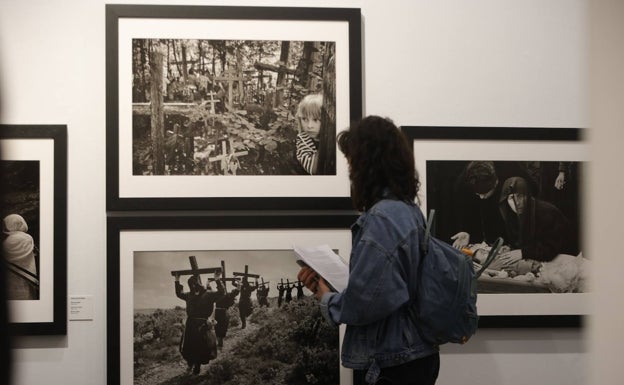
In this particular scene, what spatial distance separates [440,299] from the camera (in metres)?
1.99

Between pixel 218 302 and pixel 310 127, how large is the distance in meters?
0.87

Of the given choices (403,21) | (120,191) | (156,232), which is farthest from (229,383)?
(403,21)

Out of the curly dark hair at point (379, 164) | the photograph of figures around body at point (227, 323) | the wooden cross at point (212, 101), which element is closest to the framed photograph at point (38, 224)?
the photograph of figures around body at point (227, 323)

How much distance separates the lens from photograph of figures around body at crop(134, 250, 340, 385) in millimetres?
2723

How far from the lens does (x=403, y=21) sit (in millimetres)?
2928

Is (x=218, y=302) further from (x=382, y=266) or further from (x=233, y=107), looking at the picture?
(x=382, y=266)

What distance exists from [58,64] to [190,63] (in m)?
0.58

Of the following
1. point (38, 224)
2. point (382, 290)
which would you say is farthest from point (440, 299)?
point (38, 224)

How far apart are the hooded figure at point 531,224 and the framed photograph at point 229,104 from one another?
0.75 m

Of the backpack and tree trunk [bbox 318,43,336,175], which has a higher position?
tree trunk [bbox 318,43,336,175]

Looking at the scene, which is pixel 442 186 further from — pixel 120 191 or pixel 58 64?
pixel 58 64

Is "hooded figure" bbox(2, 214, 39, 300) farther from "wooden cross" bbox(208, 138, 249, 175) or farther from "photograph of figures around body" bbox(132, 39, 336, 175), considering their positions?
"wooden cross" bbox(208, 138, 249, 175)

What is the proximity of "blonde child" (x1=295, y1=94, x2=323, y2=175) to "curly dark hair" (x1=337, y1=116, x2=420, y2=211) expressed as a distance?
2.44ft

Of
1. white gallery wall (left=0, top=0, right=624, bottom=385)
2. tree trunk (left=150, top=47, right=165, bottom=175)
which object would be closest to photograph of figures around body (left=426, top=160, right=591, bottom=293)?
white gallery wall (left=0, top=0, right=624, bottom=385)
